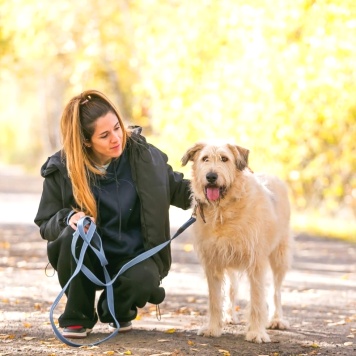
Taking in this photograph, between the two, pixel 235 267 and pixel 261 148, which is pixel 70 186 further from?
pixel 261 148

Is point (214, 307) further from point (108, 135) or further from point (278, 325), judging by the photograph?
point (108, 135)

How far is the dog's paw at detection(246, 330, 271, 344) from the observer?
641cm

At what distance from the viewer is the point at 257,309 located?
6.54m

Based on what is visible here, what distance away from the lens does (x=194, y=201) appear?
6496mm

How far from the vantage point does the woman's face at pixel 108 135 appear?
6.33 metres

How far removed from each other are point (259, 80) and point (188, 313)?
9.03 metres

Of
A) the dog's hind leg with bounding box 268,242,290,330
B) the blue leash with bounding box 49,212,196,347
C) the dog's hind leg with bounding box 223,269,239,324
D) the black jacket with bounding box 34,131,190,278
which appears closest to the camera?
the blue leash with bounding box 49,212,196,347

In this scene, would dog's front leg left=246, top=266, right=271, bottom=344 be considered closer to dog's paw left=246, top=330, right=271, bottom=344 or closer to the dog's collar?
dog's paw left=246, top=330, right=271, bottom=344

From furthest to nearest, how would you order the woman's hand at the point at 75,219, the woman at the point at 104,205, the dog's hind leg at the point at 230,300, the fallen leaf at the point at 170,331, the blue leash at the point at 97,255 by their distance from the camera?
the dog's hind leg at the point at 230,300
the fallen leaf at the point at 170,331
the woman at the point at 104,205
the woman's hand at the point at 75,219
the blue leash at the point at 97,255

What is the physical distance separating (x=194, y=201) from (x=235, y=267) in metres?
0.58

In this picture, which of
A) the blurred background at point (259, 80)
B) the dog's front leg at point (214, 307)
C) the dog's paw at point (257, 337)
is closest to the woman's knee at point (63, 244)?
the dog's front leg at point (214, 307)

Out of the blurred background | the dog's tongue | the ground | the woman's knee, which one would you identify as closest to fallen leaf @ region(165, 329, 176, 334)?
the ground

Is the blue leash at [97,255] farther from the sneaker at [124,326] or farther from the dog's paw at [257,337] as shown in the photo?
the dog's paw at [257,337]

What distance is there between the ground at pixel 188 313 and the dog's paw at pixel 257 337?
60 mm
